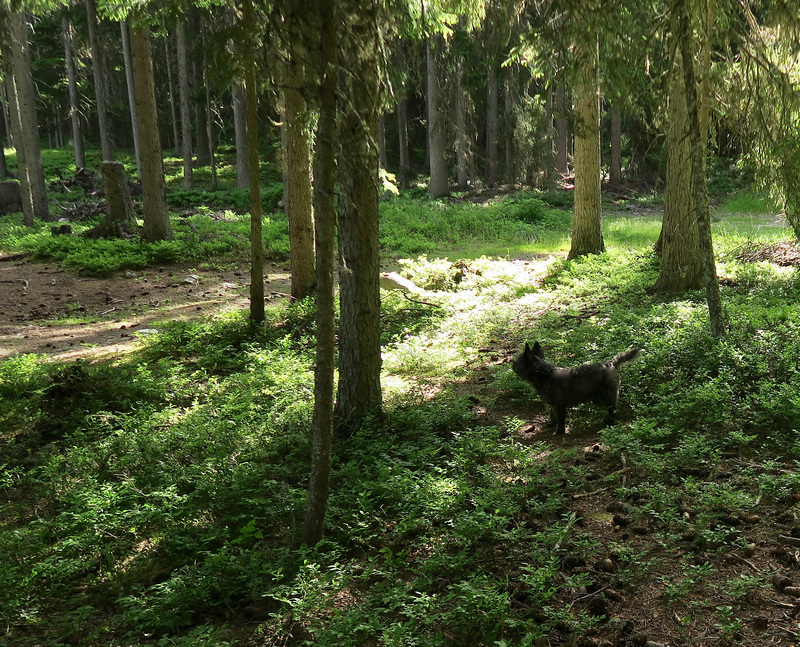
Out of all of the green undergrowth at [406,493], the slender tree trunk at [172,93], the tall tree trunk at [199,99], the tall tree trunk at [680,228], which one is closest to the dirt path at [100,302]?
the green undergrowth at [406,493]

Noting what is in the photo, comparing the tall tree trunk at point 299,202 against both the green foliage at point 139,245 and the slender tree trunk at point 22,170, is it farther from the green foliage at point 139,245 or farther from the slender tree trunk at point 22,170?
the slender tree trunk at point 22,170

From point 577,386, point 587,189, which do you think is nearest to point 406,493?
point 577,386

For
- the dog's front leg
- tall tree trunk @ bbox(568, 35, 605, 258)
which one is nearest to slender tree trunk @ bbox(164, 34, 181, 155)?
tall tree trunk @ bbox(568, 35, 605, 258)

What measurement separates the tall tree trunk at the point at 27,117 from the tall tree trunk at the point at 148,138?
721 cm

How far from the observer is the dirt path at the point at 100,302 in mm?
11289

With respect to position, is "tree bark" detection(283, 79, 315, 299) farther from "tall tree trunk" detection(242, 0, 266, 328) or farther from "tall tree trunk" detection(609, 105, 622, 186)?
"tall tree trunk" detection(609, 105, 622, 186)

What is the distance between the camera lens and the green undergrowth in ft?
13.8

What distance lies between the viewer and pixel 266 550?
5004 mm

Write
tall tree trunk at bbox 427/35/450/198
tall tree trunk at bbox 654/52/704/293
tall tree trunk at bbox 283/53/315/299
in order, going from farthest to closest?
tall tree trunk at bbox 427/35/450/198
tall tree trunk at bbox 283/53/315/299
tall tree trunk at bbox 654/52/704/293

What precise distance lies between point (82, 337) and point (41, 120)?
5498 cm

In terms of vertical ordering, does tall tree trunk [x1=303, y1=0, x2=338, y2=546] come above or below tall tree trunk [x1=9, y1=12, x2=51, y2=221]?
below

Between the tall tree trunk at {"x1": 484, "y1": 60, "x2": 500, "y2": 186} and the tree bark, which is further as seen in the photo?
the tall tree trunk at {"x1": 484, "y1": 60, "x2": 500, "y2": 186}

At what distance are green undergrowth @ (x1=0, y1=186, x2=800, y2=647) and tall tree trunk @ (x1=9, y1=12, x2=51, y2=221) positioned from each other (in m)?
17.3

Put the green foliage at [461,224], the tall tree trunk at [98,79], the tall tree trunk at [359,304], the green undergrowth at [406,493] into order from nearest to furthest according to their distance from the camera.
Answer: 1. the green undergrowth at [406,493]
2. the tall tree trunk at [359,304]
3. the green foliage at [461,224]
4. the tall tree trunk at [98,79]
